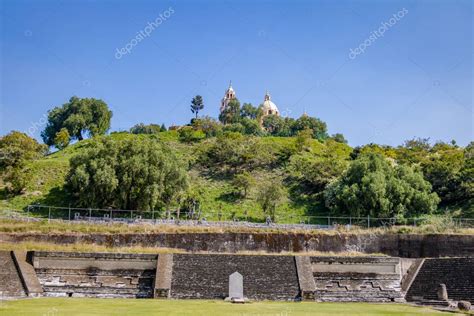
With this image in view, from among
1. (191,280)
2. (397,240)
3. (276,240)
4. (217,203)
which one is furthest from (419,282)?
(217,203)

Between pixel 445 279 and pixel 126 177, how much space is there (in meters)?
30.6

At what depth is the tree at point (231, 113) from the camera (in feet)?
382

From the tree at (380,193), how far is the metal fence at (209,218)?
1.40m

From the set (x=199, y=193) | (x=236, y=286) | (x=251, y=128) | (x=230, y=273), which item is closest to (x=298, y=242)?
(x=230, y=273)

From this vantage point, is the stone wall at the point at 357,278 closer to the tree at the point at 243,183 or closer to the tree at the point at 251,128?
the tree at the point at 243,183

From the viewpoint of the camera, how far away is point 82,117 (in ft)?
293

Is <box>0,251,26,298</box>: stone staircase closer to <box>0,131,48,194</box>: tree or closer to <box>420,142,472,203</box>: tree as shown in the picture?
<box>0,131,48,194</box>: tree

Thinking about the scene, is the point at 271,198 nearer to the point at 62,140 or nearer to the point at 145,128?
the point at 62,140

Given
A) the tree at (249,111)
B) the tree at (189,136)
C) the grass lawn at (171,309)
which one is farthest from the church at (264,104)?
the grass lawn at (171,309)

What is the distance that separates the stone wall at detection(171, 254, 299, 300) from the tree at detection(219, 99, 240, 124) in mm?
78973

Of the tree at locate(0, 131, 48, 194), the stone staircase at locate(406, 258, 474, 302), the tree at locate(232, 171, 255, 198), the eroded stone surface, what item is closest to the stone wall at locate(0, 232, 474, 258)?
the stone staircase at locate(406, 258, 474, 302)

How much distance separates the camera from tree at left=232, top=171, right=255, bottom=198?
217 ft

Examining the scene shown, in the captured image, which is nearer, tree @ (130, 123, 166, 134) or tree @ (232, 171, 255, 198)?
tree @ (232, 171, 255, 198)

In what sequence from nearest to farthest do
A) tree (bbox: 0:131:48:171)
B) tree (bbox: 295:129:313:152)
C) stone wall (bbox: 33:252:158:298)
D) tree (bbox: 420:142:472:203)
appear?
stone wall (bbox: 33:252:158:298) < tree (bbox: 420:142:472:203) < tree (bbox: 0:131:48:171) < tree (bbox: 295:129:313:152)
